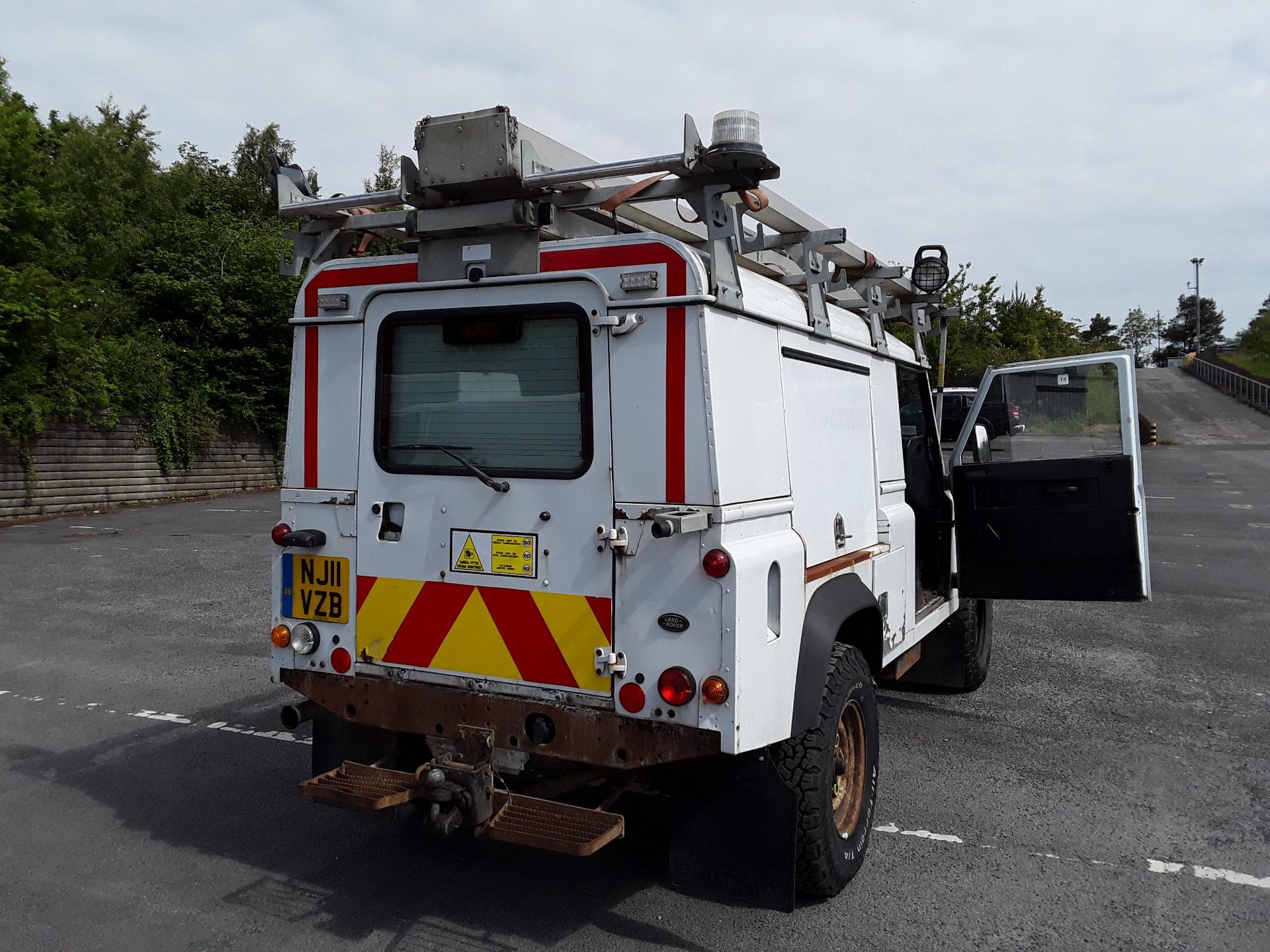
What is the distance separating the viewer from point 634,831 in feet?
15.0

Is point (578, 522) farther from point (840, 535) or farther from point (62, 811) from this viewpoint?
point (62, 811)

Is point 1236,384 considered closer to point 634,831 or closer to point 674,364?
point 634,831

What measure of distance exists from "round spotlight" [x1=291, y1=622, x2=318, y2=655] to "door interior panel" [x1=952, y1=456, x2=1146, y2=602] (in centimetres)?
356

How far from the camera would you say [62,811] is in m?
4.82

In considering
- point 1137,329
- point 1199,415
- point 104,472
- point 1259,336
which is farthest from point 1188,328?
point 104,472

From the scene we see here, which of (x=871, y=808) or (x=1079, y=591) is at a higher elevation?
(x=1079, y=591)

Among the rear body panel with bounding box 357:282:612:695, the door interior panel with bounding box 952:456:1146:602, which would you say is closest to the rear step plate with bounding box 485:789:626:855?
the rear body panel with bounding box 357:282:612:695

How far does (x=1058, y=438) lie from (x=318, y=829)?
4303mm

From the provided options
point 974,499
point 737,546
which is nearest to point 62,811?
point 737,546

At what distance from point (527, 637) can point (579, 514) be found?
495mm

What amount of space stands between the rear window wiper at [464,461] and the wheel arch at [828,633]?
1219 millimetres

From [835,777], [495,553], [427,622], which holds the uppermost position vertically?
[495,553]

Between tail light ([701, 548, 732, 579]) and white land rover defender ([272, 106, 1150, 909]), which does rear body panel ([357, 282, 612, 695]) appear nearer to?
white land rover defender ([272, 106, 1150, 909])

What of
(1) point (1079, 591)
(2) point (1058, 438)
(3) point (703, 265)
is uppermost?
(3) point (703, 265)
